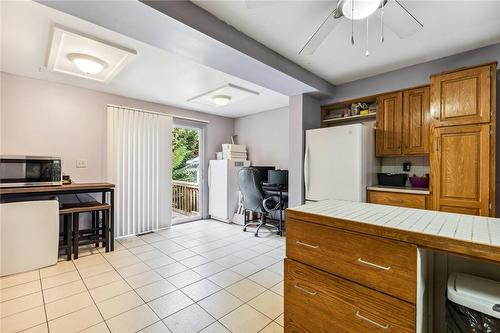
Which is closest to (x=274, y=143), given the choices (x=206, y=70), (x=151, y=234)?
(x=206, y=70)

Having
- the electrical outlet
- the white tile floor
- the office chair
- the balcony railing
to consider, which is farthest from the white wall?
the electrical outlet

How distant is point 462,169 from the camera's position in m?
2.21

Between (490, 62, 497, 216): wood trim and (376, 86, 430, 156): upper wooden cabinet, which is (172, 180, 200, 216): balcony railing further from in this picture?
(490, 62, 497, 216): wood trim

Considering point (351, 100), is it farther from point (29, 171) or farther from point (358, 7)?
point (29, 171)

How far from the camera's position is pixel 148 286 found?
227cm

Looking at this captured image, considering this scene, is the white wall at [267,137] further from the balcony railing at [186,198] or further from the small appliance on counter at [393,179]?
the small appliance on counter at [393,179]

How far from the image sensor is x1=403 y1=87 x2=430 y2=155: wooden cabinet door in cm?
263

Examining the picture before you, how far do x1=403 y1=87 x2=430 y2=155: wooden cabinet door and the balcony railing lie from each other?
397 centimetres

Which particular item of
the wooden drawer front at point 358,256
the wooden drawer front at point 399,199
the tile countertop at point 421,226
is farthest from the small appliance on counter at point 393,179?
the wooden drawer front at point 358,256

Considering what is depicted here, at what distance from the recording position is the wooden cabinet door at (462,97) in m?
2.11

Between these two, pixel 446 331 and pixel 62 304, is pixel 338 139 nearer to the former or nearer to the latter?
pixel 446 331

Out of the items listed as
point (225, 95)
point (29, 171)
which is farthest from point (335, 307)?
point (29, 171)

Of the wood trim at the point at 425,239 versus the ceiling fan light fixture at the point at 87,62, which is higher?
the ceiling fan light fixture at the point at 87,62

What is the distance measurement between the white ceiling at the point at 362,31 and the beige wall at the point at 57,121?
9.24 ft
